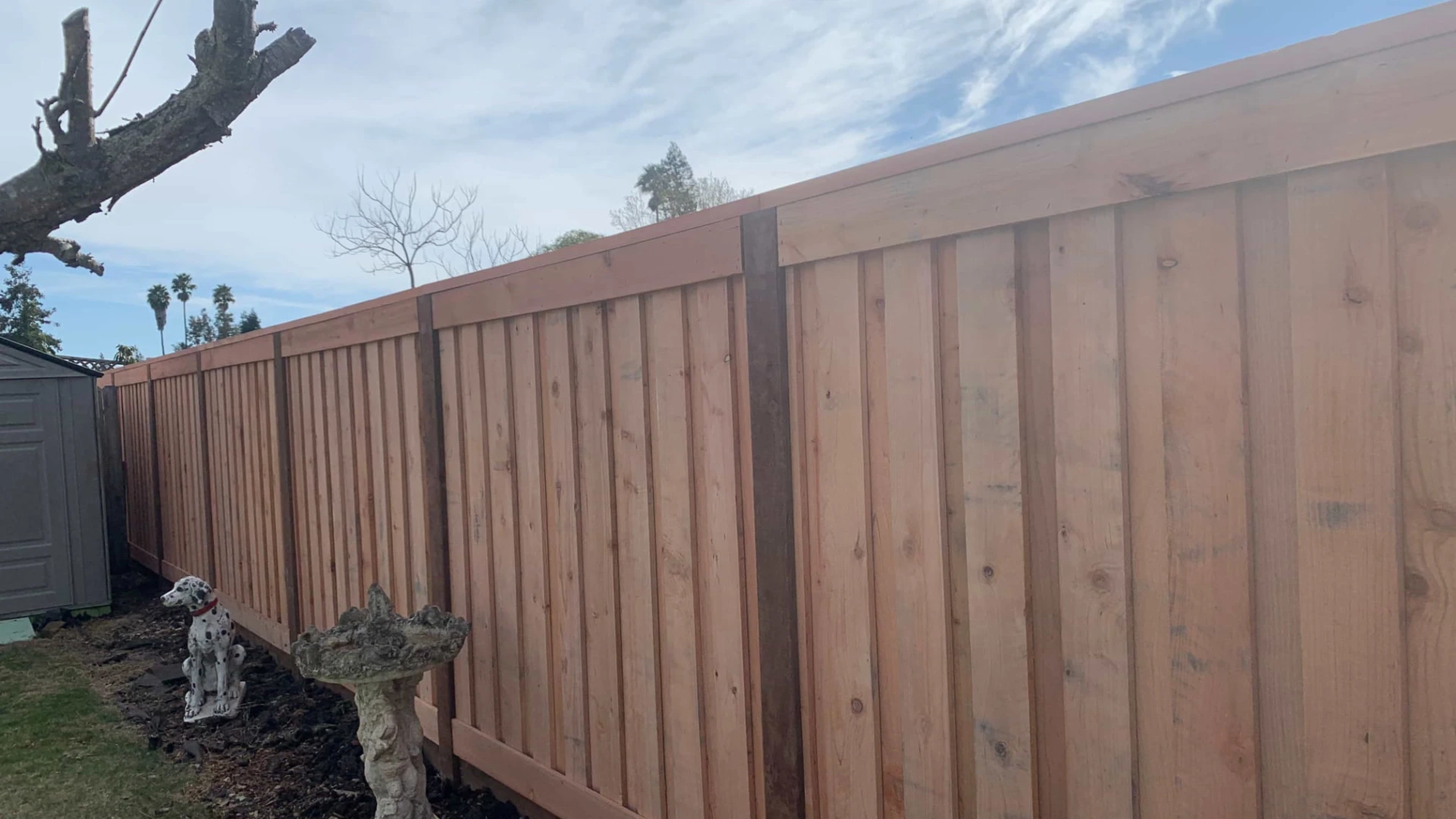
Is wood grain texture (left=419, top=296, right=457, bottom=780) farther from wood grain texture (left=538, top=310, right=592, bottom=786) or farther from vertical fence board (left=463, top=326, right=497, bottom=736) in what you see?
wood grain texture (left=538, top=310, right=592, bottom=786)

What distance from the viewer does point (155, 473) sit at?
8.27m

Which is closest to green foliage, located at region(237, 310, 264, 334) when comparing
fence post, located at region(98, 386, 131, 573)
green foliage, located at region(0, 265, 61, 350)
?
green foliage, located at region(0, 265, 61, 350)

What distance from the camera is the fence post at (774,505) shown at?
1.95 meters

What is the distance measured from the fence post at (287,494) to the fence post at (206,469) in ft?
6.53

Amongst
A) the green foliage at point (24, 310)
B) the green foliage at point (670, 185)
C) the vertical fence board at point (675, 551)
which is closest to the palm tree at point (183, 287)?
the green foliage at point (24, 310)

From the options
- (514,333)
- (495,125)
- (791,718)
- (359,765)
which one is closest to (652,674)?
(791,718)

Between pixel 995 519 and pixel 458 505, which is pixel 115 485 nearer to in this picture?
pixel 458 505

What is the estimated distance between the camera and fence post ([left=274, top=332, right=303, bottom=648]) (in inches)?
196

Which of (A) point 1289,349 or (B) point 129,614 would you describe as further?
(B) point 129,614

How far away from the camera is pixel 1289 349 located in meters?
1.20

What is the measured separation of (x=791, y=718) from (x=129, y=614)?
7805 mm

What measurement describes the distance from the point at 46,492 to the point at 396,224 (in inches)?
348

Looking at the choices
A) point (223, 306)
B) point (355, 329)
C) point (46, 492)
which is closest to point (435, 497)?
Answer: point (355, 329)

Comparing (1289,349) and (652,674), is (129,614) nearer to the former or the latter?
(652,674)
